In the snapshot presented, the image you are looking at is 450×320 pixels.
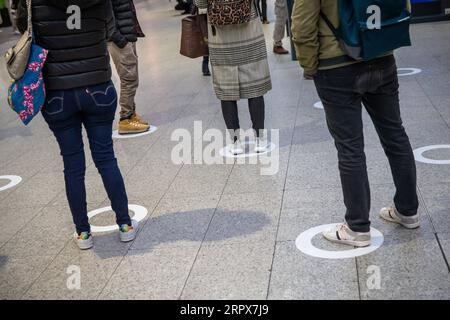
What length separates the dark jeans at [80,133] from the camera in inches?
128

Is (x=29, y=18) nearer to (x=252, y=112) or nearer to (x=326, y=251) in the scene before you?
(x=326, y=251)

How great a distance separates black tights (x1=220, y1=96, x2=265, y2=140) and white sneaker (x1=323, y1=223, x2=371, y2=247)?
189 cm

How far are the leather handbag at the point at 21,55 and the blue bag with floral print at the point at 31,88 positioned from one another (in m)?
0.02

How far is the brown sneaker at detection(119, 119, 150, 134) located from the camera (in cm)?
606

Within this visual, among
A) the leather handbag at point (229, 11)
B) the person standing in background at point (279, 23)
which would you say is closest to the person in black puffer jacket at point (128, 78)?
the leather handbag at point (229, 11)

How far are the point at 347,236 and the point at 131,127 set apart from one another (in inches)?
137

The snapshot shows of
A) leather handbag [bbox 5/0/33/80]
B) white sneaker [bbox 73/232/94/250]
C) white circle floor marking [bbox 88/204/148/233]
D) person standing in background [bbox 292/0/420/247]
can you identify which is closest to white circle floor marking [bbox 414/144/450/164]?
person standing in background [bbox 292/0/420/247]

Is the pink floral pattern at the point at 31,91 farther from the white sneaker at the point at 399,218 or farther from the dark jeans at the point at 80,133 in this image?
the white sneaker at the point at 399,218

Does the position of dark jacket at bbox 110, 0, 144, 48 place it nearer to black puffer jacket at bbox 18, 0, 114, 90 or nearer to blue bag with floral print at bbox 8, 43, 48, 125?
black puffer jacket at bbox 18, 0, 114, 90

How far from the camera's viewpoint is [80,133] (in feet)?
11.2

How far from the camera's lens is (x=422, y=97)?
572 cm
